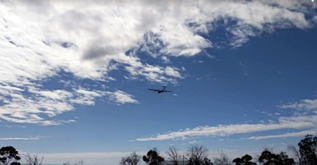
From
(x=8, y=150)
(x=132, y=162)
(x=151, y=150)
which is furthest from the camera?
(x=132, y=162)

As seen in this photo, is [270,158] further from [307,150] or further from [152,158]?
[152,158]

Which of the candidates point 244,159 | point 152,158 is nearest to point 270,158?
point 244,159

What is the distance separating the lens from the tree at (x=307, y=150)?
6372 centimetres

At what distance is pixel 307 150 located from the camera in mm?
64938

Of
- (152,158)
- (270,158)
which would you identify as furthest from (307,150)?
(152,158)

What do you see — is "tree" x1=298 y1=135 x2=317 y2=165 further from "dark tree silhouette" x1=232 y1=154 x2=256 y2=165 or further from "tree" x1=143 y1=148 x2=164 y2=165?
"tree" x1=143 y1=148 x2=164 y2=165

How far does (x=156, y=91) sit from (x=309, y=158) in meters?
52.5

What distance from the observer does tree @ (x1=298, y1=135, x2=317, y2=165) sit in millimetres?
63719

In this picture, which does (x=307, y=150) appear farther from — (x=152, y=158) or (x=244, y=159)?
(x=152, y=158)

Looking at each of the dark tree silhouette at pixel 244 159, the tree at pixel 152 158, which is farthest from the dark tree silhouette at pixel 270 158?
the tree at pixel 152 158

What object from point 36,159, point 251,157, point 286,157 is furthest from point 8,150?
point 286,157

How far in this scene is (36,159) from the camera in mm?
53094

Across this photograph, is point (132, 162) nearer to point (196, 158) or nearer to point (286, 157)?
point (196, 158)

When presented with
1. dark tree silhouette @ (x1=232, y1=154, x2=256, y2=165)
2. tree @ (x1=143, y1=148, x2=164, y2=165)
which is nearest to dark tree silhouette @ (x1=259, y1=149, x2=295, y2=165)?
dark tree silhouette @ (x1=232, y1=154, x2=256, y2=165)
